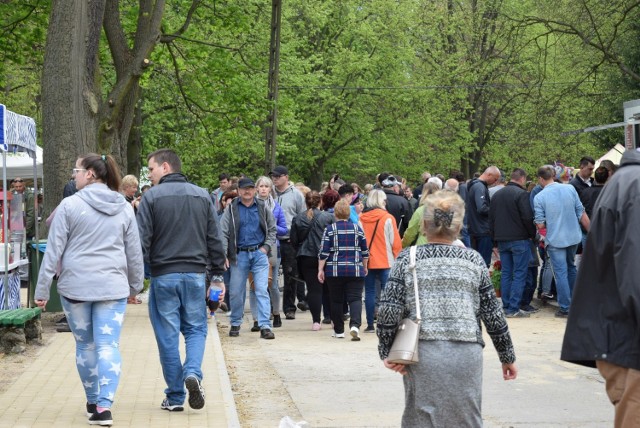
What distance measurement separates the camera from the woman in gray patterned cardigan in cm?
531

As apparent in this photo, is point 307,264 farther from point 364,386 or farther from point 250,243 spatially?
point 364,386

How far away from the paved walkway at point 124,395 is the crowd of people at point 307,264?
23 cm

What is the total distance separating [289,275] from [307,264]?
1.42 m

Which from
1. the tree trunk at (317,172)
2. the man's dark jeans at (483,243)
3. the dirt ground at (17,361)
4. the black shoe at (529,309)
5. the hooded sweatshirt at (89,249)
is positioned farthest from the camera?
the tree trunk at (317,172)

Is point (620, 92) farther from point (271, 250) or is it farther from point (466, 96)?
point (271, 250)

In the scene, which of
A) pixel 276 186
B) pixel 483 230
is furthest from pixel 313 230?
pixel 483 230

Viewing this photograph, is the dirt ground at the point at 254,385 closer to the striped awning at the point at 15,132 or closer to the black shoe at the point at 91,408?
the black shoe at the point at 91,408

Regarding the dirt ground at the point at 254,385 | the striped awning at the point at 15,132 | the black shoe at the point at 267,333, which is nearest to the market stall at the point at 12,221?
the striped awning at the point at 15,132

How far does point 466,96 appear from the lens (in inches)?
2045

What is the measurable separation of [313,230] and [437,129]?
3796 centimetres

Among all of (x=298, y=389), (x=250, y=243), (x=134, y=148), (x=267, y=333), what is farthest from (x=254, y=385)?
(x=134, y=148)

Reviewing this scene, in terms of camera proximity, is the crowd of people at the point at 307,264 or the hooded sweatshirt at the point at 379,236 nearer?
the crowd of people at the point at 307,264

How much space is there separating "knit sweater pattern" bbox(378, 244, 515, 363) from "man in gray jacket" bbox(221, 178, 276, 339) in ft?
27.5

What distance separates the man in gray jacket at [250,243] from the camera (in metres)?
13.8
